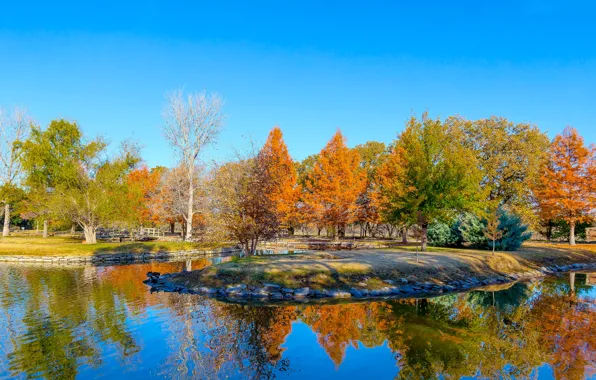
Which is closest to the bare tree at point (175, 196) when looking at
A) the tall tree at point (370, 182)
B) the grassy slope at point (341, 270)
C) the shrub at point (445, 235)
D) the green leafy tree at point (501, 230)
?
the tall tree at point (370, 182)

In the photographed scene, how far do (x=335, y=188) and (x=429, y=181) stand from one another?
16.0 meters

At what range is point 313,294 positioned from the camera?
16.7 metres

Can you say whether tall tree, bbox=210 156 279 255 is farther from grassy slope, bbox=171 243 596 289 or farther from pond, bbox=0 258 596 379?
pond, bbox=0 258 596 379

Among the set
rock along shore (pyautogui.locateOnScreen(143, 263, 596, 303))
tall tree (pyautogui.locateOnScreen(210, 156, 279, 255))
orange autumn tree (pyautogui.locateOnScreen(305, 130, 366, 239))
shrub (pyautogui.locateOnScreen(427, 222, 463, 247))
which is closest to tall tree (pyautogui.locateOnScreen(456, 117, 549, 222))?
shrub (pyautogui.locateOnScreen(427, 222, 463, 247))

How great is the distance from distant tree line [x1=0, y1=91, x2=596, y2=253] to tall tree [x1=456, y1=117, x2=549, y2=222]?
14cm

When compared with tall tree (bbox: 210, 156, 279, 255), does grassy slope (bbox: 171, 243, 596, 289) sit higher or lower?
lower

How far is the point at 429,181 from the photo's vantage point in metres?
28.3

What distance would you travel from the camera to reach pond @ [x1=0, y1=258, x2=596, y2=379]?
8750 mm

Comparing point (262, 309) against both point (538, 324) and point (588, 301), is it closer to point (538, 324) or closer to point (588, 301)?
point (538, 324)

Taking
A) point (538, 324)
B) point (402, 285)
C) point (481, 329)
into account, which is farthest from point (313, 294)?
point (538, 324)

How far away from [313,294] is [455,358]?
26.1 feet

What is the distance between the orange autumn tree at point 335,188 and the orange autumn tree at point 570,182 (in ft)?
68.1

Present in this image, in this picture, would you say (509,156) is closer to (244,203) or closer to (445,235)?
(445,235)

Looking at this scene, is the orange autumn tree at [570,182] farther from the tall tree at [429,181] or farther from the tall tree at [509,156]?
the tall tree at [429,181]
